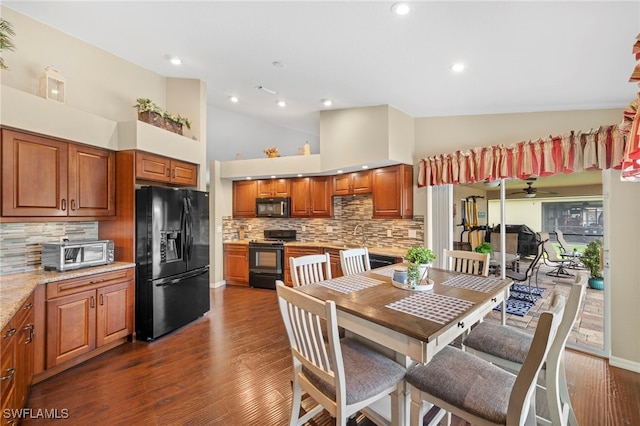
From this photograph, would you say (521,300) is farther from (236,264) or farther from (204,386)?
(236,264)

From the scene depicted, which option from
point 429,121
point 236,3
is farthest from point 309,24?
point 429,121

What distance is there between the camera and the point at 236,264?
17.5 feet

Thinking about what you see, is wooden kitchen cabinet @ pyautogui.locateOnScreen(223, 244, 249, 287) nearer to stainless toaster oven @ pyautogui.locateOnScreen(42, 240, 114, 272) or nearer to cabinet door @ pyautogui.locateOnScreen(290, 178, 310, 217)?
cabinet door @ pyautogui.locateOnScreen(290, 178, 310, 217)

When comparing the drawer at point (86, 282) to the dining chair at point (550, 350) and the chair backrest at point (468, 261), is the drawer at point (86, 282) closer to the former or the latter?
the dining chair at point (550, 350)

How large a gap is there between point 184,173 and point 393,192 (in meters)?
2.93

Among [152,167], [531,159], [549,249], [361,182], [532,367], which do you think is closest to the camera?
[532,367]

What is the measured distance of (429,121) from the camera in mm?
3979

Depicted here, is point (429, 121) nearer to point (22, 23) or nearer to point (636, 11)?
point (636, 11)

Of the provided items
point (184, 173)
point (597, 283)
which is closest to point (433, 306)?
point (597, 283)

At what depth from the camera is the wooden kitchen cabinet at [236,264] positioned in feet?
17.3

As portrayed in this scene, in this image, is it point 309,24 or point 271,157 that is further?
point 271,157

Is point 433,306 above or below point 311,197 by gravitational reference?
below

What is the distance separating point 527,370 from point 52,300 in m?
3.35

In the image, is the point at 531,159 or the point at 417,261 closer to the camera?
the point at 417,261
